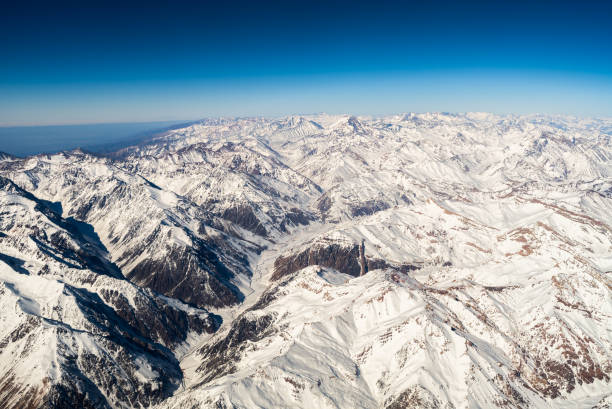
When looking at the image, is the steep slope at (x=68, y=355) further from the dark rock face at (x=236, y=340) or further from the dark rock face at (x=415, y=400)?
the dark rock face at (x=415, y=400)

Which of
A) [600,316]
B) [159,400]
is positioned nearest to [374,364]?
[159,400]

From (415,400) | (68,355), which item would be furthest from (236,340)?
(415,400)

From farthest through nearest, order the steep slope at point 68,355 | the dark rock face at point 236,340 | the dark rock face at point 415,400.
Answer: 1. the dark rock face at point 236,340
2. the steep slope at point 68,355
3. the dark rock face at point 415,400

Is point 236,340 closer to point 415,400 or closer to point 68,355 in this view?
point 68,355

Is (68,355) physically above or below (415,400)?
above

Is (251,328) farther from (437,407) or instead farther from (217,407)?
(437,407)

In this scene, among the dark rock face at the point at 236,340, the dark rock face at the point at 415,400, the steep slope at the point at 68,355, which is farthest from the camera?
the dark rock face at the point at 236,340

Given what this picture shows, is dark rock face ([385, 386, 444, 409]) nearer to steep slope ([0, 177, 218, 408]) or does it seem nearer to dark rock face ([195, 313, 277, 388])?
dark rock face ([195, 313, 277, 388])

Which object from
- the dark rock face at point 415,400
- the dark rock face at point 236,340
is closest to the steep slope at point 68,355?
the dark rock face at point 236,340

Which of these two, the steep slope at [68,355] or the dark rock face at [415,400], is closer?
the dark rock face at [415,400]
